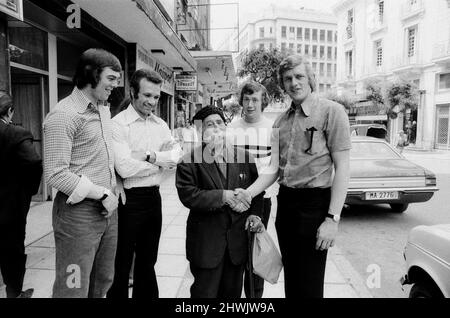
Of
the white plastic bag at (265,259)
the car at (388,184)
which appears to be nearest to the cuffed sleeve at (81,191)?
the white plastic bag at (265,259)

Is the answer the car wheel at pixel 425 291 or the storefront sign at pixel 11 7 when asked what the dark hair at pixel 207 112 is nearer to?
the car wheel at pixel 425 291

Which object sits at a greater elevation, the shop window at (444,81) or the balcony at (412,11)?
the balcony at (412,11)

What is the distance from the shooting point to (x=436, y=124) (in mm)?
25828

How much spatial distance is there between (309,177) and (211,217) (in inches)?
26.0

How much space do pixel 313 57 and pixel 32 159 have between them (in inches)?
3507

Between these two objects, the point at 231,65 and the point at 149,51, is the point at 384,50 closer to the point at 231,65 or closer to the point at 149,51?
the point at 231,65

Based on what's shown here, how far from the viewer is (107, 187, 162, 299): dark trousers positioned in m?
2.63

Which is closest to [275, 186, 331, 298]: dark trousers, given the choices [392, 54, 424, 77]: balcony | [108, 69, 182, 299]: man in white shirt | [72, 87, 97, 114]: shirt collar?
[108, 69, 182, 299]: man in white shirt

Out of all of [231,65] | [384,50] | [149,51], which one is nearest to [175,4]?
[231,65]

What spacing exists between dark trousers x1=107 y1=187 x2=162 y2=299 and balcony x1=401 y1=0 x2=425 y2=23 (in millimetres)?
31557

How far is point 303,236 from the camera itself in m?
2.21

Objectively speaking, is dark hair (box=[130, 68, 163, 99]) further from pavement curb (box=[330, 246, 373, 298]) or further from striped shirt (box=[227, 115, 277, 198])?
pavement curb (box=[330, 246, 373, 298])

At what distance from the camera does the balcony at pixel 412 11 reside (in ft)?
91.4

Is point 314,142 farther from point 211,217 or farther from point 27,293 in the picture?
point 27,293
